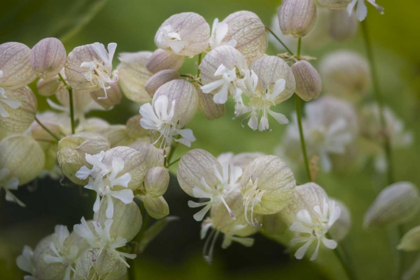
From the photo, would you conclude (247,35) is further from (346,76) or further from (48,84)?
(346,76)

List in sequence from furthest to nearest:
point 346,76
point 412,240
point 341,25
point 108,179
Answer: point 346,76 < point 341,25 < point 412,240 < point 108,179

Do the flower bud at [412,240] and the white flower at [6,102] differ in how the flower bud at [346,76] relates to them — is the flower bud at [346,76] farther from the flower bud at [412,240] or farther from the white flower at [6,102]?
the white flower at [6,102]

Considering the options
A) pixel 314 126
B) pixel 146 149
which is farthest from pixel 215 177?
pixel 314 126

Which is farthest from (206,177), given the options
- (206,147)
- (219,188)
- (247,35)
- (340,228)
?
(206,147)

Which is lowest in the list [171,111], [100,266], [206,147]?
[206,147]

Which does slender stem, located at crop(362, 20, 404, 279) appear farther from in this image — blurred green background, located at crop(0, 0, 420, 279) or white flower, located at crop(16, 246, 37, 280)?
white flower, located at crop(16, 246, 37, 280)

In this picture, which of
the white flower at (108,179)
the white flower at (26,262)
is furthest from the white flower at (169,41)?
the white flower at (26,262)
